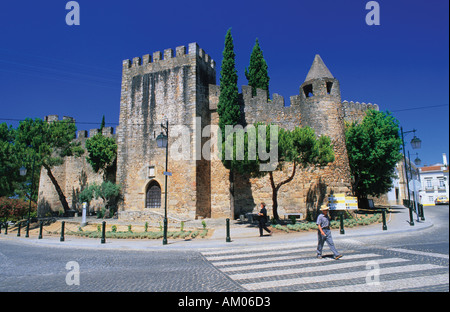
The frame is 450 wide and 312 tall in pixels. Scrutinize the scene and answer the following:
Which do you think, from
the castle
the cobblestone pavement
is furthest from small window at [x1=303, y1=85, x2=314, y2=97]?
the cobblestone pavement

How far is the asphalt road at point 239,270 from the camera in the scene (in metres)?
5.29

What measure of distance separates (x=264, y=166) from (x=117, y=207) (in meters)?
14.6

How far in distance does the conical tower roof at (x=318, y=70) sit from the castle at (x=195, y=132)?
0.22 feet

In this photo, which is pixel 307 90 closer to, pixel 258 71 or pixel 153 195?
pixel 258 71

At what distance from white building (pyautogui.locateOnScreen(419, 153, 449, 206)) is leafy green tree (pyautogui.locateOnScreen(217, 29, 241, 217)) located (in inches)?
1290

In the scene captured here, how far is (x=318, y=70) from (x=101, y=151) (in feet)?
63.9

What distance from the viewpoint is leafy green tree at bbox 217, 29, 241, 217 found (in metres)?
19.5

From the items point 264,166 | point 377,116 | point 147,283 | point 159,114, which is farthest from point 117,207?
point 377,116

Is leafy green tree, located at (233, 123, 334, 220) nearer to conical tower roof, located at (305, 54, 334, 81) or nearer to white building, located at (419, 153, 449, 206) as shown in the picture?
conical tower roof, located at (305, 54, 334, 81)

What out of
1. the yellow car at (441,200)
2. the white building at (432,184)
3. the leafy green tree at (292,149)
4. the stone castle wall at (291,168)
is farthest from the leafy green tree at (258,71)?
the white building at (432,184)

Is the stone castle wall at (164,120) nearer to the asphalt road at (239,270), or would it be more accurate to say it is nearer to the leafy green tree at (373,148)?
the asphalt road at (239,270)
